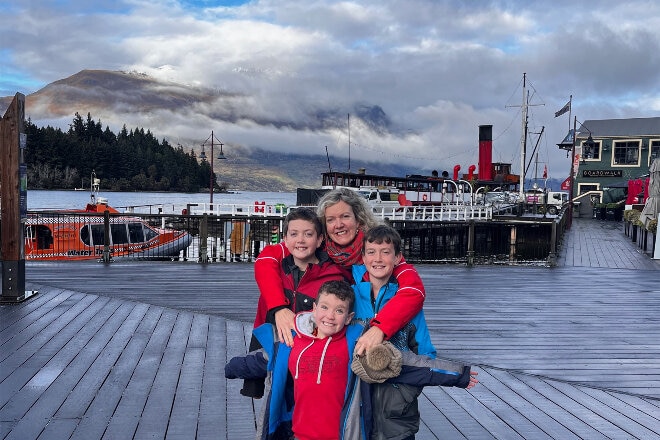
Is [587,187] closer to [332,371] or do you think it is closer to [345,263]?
[345,263]

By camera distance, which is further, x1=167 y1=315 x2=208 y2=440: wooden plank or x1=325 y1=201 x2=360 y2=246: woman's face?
x1=167 y1=315 x2=208 y2=440: wooden plank

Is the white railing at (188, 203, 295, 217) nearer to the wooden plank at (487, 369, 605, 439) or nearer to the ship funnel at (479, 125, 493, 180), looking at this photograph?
the wooden plank at (487, 369, 605, 439)

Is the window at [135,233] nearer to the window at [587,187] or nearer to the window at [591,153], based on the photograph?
the window at [591,153]

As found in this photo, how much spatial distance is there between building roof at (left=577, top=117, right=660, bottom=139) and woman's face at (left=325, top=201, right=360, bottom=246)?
174ft

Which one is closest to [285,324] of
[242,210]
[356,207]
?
[356,207]

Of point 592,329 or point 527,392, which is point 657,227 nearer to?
point 592,329

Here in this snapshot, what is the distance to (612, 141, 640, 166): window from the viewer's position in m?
51.0

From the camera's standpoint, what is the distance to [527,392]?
5031 mm

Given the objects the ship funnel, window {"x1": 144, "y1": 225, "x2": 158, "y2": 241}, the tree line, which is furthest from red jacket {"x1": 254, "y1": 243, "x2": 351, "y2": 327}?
the tree line

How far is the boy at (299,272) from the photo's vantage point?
Result: 2834 mm

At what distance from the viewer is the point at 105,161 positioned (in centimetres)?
15288

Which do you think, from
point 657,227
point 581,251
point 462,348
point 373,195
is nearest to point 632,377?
point 462,348

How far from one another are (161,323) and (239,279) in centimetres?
394

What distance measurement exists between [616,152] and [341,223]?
54803 millimetres
